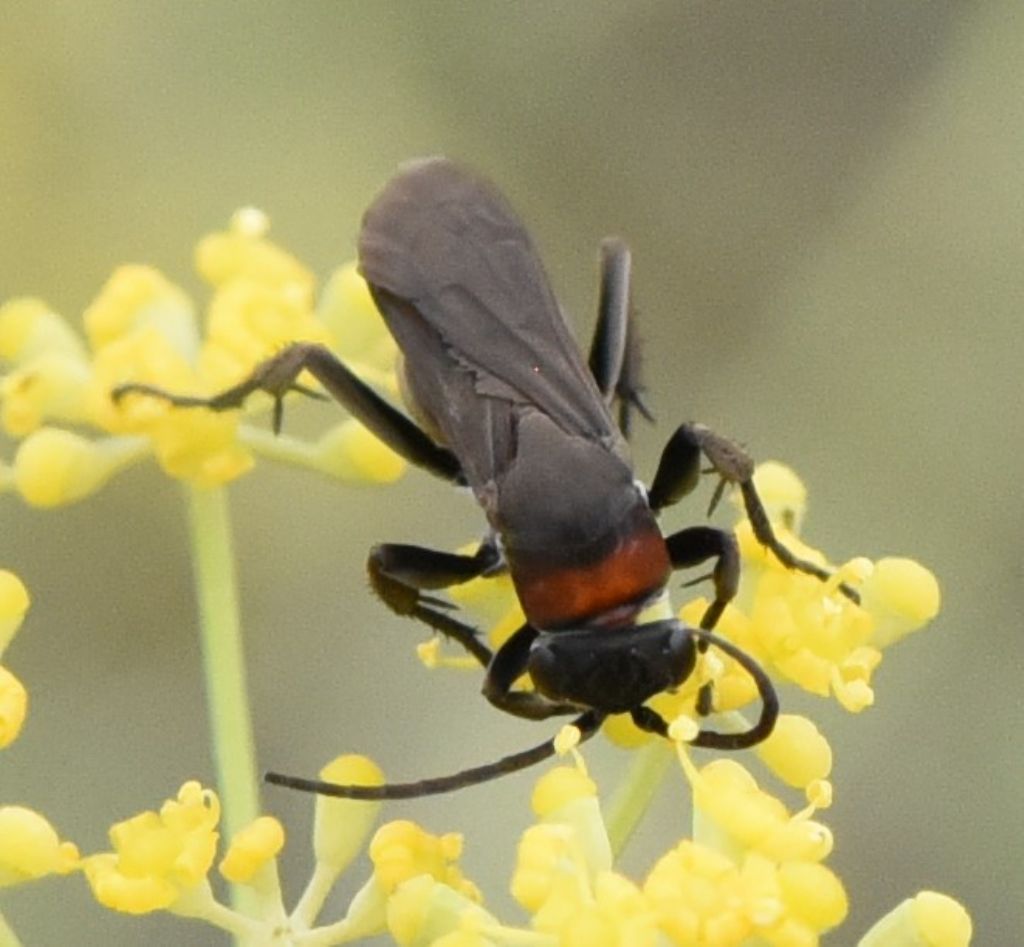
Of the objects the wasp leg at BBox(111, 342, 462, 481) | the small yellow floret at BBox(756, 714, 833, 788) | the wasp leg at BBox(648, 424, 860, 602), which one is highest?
the wasp leg at BBox(648, 424, 860, 602)

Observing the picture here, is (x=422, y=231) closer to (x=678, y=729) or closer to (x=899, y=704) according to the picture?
(x=678, y=729)

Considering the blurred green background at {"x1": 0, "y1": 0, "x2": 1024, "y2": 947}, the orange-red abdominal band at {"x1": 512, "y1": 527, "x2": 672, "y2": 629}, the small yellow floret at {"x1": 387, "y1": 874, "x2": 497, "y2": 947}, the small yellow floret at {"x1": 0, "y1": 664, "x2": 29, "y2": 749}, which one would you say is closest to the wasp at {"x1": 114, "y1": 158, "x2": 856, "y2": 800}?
the orange-red abdominal band at {"x1": 512, "y1": 527, "x2": 672, "y2": 629}

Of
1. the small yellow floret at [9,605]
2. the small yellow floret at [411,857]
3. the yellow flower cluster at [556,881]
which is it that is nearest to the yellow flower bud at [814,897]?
the yellow flower cluster at [556,881]

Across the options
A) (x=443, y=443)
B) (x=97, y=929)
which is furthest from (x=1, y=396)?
(x=97, y=929)

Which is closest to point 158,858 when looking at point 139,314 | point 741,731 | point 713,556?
point 741,731

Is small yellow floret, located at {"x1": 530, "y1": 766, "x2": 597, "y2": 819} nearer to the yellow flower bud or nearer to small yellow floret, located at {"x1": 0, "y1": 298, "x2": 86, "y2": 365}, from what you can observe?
the yellow flower bud

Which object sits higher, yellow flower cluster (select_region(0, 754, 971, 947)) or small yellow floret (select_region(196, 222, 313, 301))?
small yellow floret (select_region(196, 222, 313, 301))

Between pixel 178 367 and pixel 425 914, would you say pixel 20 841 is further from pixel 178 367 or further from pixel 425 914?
pixel 178 367

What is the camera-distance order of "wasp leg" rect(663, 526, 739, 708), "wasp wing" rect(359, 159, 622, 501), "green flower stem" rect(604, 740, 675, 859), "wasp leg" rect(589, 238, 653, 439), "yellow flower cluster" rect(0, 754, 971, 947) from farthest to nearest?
"wasp leg" rect(589, 238, 653, 439) < "wasp wing" rect(359, 159, 622, 501) < "wasp leg" rect(663, 526, 739, 708) < "green flower stem" rect(604, 740, 675, 859) < "yellow flower cluster" rect(0, 754, 971, 947)
